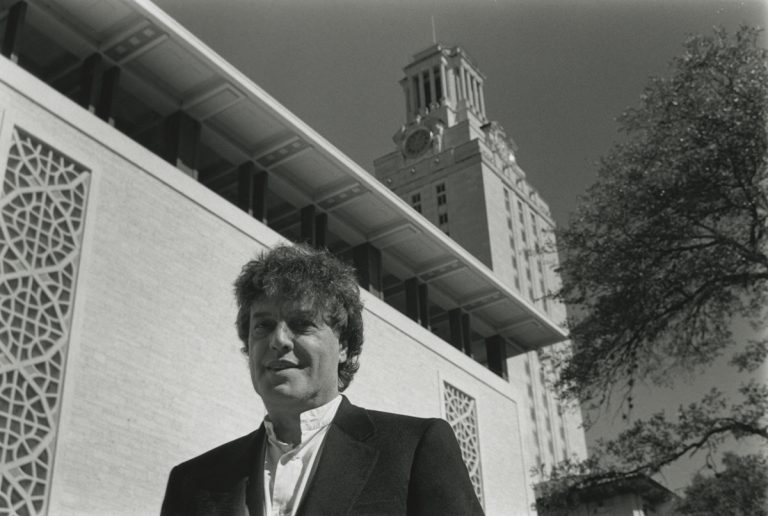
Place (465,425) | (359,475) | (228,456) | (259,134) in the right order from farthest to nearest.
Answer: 1. (465,425)
2. (259,134)
3. (228,456)
4. (359,475)

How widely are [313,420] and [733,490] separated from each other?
8.22m

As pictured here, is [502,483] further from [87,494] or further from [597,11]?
[597,11]

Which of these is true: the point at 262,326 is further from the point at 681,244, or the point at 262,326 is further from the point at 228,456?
the point at 681,244

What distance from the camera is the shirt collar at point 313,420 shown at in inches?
93.3

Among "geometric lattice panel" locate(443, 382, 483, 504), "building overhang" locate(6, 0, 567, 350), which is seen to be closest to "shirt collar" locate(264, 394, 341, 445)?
"building overhang" locate(6, 0, 567, 350)

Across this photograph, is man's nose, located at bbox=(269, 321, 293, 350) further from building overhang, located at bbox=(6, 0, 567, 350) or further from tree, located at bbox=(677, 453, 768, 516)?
building overhang, located at bbox=(6, 0, 567, 350)

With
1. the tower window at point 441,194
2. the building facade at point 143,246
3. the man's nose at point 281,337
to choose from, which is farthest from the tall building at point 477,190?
the man's nose at point 281,337

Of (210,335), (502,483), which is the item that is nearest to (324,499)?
(210,335)

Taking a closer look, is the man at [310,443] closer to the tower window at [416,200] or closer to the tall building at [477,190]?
the tall building at [477,190]

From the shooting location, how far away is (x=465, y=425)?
22453 millimetres

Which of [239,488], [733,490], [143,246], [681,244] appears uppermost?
[143,246]

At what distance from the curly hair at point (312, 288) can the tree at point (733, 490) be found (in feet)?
25.9

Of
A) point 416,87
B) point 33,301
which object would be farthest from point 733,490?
point 416,87

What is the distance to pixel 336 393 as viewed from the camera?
2467mm
